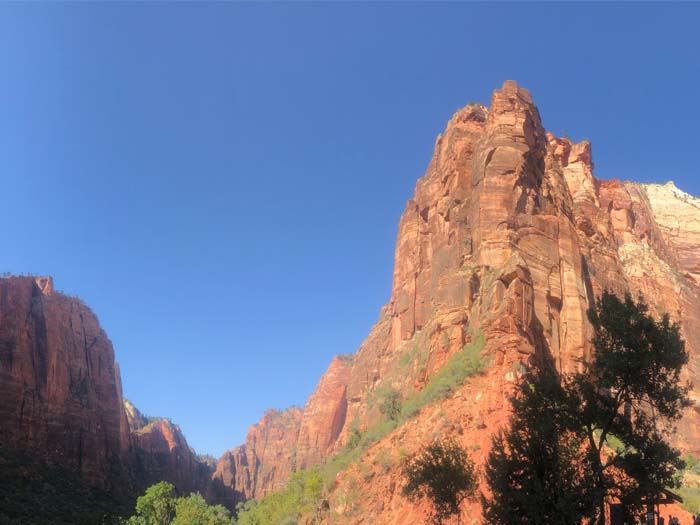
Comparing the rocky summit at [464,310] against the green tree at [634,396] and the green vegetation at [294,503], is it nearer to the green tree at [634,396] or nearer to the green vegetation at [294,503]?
the green vegetation at [294,503]

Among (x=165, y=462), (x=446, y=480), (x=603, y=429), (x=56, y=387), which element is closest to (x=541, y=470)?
(x=603, y=429)

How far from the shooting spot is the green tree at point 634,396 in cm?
2006

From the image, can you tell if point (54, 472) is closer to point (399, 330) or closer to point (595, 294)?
point (399, 330)

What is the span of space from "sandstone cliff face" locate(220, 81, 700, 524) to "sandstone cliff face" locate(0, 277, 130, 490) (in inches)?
1600

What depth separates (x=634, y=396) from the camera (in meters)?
20.5

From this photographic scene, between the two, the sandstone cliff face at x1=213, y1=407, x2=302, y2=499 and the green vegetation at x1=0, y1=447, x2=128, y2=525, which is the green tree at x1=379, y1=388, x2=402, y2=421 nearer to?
the green vegetation at x1=0, y1=447, x2=128, y2=525

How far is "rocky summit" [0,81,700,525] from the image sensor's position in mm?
40969

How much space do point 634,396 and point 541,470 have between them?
4237 mm

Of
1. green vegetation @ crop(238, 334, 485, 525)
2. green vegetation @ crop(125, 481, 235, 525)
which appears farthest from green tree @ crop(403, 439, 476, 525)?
green vegetation @ crop(125, 481, 235, 525)

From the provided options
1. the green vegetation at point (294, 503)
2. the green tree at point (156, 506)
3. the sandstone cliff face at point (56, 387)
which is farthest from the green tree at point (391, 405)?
the sandstone cliff face at point (56, 387)

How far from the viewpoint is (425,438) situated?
3856 cm

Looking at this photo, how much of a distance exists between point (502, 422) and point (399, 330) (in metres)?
37.6

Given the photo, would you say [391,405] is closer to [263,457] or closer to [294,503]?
[294,503]

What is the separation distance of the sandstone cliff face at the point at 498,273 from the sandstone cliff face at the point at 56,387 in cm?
4064
